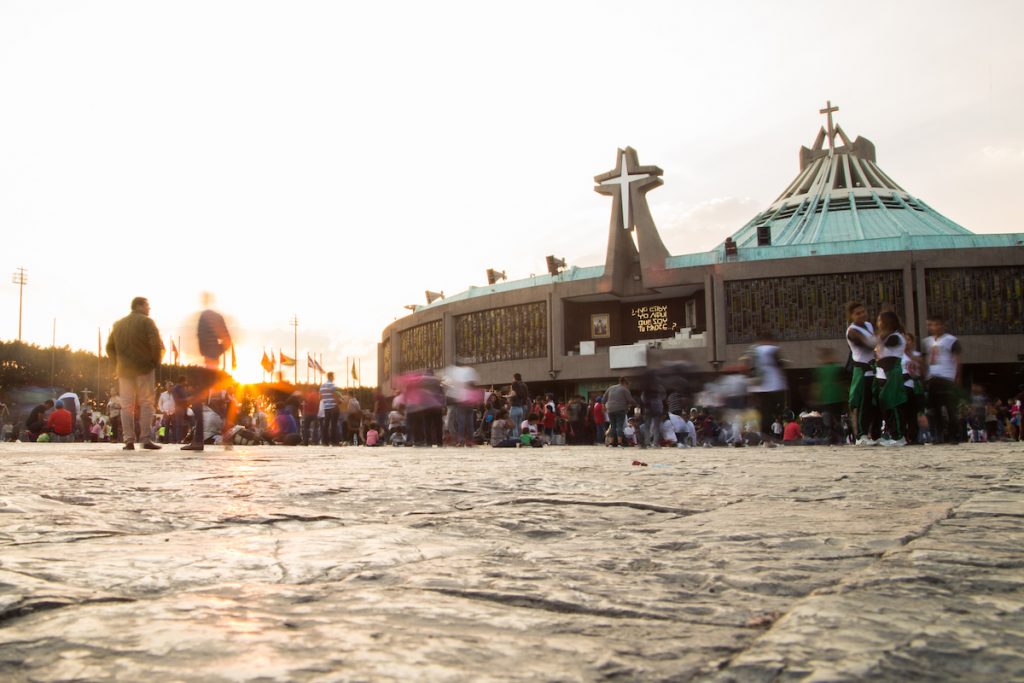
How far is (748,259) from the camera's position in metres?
41.0

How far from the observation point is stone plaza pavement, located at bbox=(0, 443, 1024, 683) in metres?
1.48

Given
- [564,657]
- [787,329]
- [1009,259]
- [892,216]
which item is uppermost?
[892,216]

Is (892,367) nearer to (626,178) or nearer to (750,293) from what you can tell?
(750,293)

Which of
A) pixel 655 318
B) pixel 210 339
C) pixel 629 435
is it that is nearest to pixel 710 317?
pixel 655 318

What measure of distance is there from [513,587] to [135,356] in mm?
8486

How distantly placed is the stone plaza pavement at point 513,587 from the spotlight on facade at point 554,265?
43.6m

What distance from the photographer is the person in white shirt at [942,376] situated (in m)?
10.5

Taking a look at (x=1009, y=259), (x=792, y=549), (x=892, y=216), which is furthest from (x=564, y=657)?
(x=892, y=216)

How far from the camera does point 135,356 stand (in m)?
9.55

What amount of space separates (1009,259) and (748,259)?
34.9ft

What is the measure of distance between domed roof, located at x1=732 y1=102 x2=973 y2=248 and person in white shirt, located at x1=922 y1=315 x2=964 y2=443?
108 feet

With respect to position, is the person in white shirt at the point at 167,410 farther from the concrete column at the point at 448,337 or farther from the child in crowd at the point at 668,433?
the concrete column at the point at 448,337

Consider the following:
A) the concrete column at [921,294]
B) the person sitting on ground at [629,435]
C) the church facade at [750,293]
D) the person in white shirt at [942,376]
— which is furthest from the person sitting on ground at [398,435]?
the concrete column at [921,294]

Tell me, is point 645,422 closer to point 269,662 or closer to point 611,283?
point 269,662
